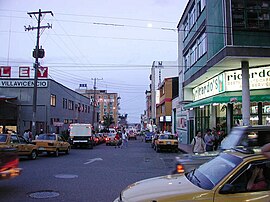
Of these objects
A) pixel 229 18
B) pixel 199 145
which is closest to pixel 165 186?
pixel 199 145

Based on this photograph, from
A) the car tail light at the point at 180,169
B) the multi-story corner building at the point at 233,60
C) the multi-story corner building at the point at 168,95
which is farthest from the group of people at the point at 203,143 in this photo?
the multi-story corner building at the point at 168,95

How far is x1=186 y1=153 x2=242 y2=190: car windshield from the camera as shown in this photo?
16.0 feet

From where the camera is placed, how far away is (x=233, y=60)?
816 inches

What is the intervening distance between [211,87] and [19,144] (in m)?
16.7

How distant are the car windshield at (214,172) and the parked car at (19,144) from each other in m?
13.4

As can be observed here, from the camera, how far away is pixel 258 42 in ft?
66.0

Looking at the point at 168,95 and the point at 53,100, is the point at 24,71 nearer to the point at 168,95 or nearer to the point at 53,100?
the point at 53,100

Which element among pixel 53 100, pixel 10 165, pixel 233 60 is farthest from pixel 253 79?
pixel 53 100

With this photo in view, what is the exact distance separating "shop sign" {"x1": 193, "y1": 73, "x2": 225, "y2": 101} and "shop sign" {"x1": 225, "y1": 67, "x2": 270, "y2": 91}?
62cm

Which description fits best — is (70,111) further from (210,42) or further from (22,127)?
(210,42)

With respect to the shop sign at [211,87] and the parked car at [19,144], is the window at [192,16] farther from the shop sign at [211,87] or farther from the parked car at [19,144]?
the parked car at [19,144]

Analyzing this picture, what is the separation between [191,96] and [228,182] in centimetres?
3329

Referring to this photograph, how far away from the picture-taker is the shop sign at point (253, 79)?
22208mm

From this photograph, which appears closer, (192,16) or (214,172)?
(214,172)
